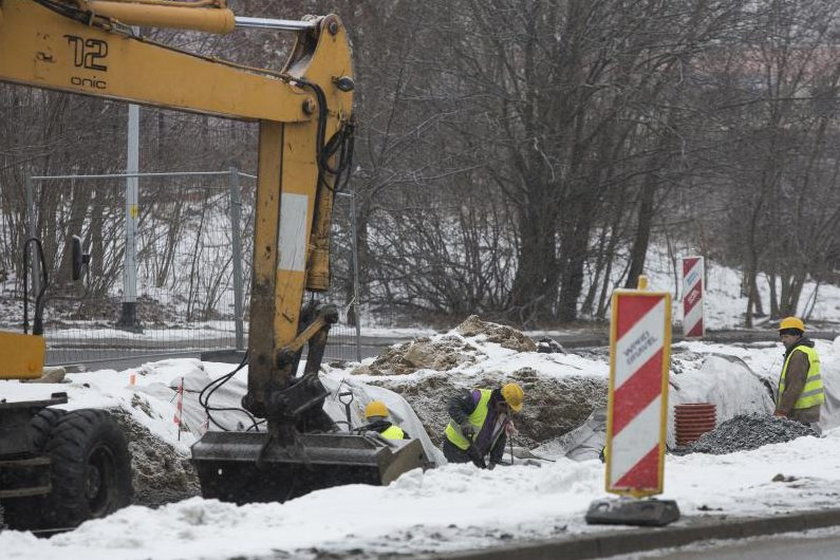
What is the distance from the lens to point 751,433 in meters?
13.6

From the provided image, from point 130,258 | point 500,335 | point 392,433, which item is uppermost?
point 130,258

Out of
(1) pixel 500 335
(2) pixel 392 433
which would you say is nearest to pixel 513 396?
(2) pixel 392 433

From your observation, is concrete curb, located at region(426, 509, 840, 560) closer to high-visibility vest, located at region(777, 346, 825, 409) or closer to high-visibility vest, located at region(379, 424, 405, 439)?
high-visibility vest, located at region(379, 424, 405, 439)

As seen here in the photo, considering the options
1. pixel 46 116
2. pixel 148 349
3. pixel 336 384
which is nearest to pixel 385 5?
pixel 46 116

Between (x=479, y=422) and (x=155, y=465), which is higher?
(x=479, y=422)

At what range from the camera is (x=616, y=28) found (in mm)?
31016

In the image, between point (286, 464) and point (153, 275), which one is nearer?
point (286, 464)

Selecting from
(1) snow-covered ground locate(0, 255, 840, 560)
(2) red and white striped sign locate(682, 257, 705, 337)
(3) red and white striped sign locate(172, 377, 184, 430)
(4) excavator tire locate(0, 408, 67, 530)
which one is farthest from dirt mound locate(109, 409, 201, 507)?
(2) red and white striped sign locate(682, 257, 705, 337)

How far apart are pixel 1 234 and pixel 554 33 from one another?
14.3 meters

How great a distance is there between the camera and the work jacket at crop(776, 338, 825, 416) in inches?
563

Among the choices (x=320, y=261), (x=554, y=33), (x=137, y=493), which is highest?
(x=554, y=33)

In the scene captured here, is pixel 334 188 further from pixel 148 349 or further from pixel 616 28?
pixel 616 28

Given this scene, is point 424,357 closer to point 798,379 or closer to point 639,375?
point 798,379

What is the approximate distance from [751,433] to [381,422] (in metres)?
3.71
